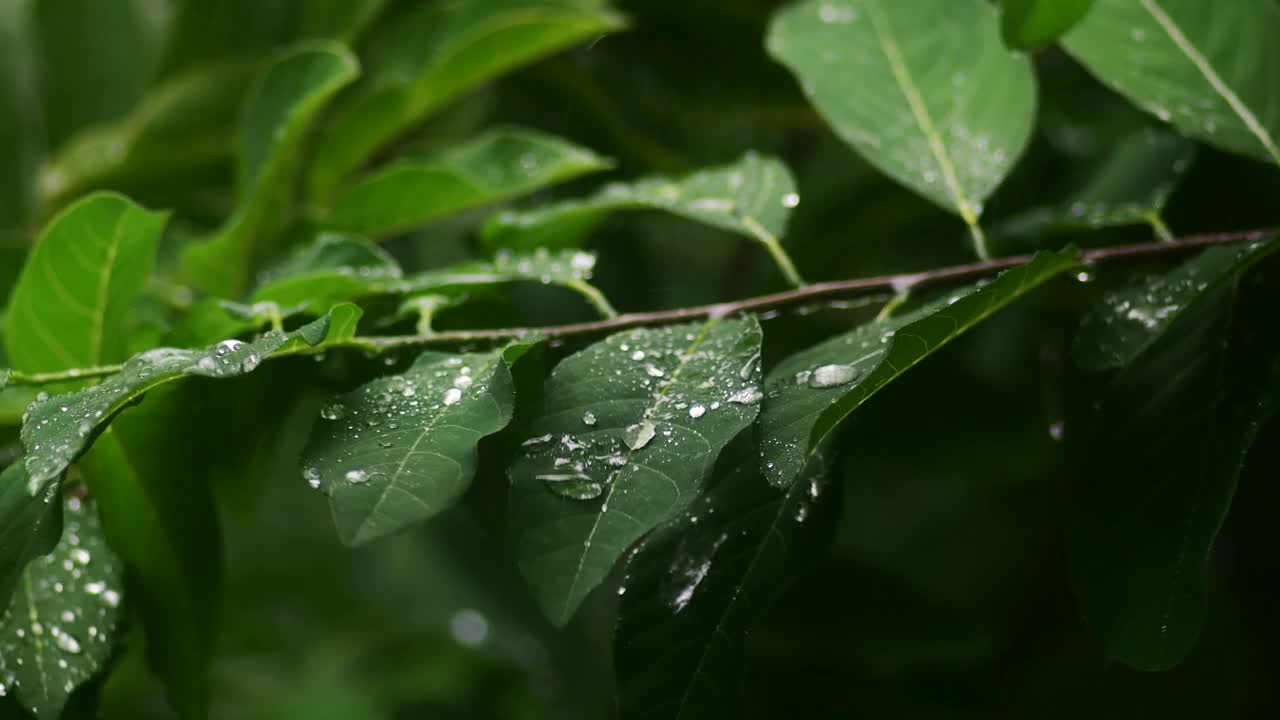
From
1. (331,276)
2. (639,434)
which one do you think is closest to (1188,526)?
(639,434)

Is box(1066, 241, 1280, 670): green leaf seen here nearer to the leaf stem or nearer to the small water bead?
the leaf stem

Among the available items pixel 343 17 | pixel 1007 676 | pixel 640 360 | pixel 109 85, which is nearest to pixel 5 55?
pixel 109 85

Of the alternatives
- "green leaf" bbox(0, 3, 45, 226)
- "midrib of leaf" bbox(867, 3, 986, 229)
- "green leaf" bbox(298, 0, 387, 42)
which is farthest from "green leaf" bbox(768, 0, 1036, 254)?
"green leaf" bbox(0, 3, 45, 226)

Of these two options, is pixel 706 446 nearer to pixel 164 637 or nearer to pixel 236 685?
pixel 164 637

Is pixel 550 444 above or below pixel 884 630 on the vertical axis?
above

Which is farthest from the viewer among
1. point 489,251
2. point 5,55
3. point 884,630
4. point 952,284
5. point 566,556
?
point 5,55

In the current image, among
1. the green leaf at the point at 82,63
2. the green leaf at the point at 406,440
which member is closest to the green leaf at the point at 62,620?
the green leaf at the point at 406,440

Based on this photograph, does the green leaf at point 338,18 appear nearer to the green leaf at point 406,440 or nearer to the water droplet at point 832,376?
the green leaf at point 406,440
